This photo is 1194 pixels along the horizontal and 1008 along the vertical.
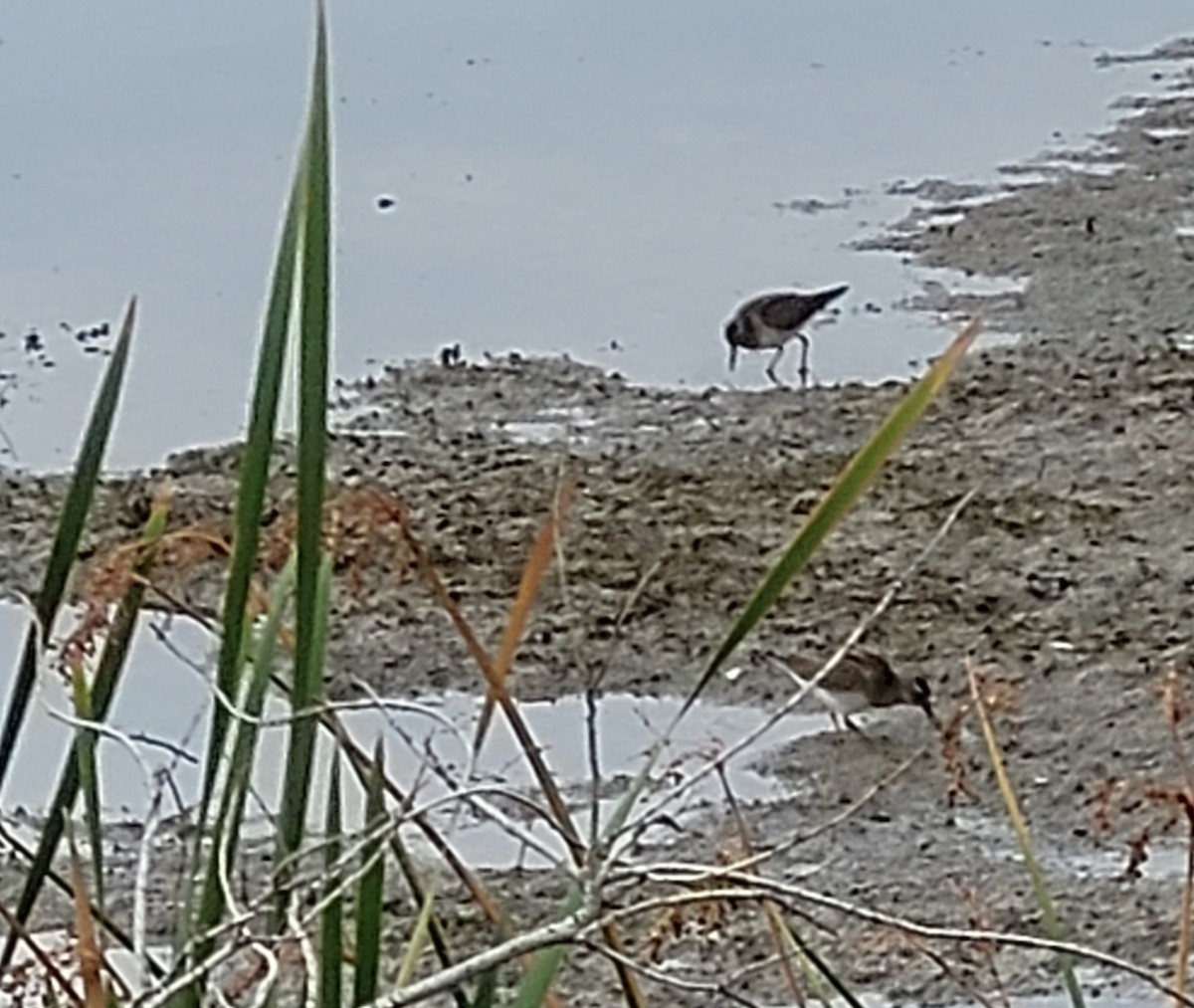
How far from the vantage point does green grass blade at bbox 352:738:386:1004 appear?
5.67 feet

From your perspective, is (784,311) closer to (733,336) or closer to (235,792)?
(733,336)

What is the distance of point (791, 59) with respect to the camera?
996cm

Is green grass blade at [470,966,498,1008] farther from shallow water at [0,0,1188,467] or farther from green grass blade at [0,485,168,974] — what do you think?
shallow water at [0,0,1188,467]

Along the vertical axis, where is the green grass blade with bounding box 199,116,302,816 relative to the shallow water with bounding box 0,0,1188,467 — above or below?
above

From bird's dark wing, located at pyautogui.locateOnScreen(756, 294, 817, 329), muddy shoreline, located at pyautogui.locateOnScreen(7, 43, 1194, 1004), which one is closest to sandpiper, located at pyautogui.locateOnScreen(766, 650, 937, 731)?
muddy shoreline, located at pyautogui.locateOnScreen(7, 43, 1194, 1004)

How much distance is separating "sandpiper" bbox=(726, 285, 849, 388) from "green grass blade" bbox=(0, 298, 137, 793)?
199 inches

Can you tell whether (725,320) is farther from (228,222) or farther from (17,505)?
(17,505)

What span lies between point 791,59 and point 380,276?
8.63 feet

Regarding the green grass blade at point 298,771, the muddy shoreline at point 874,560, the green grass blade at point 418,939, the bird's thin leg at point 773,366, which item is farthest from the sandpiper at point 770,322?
the green grass blade at point 298,771

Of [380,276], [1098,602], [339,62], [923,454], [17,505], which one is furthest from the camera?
[339,62]

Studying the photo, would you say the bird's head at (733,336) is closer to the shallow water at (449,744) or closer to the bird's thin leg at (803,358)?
the bird's thin leg at (803,358)

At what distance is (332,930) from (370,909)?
0.03 m

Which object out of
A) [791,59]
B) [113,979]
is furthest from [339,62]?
[113,979]

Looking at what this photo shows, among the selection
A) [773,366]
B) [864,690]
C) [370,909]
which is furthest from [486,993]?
[773,366]
